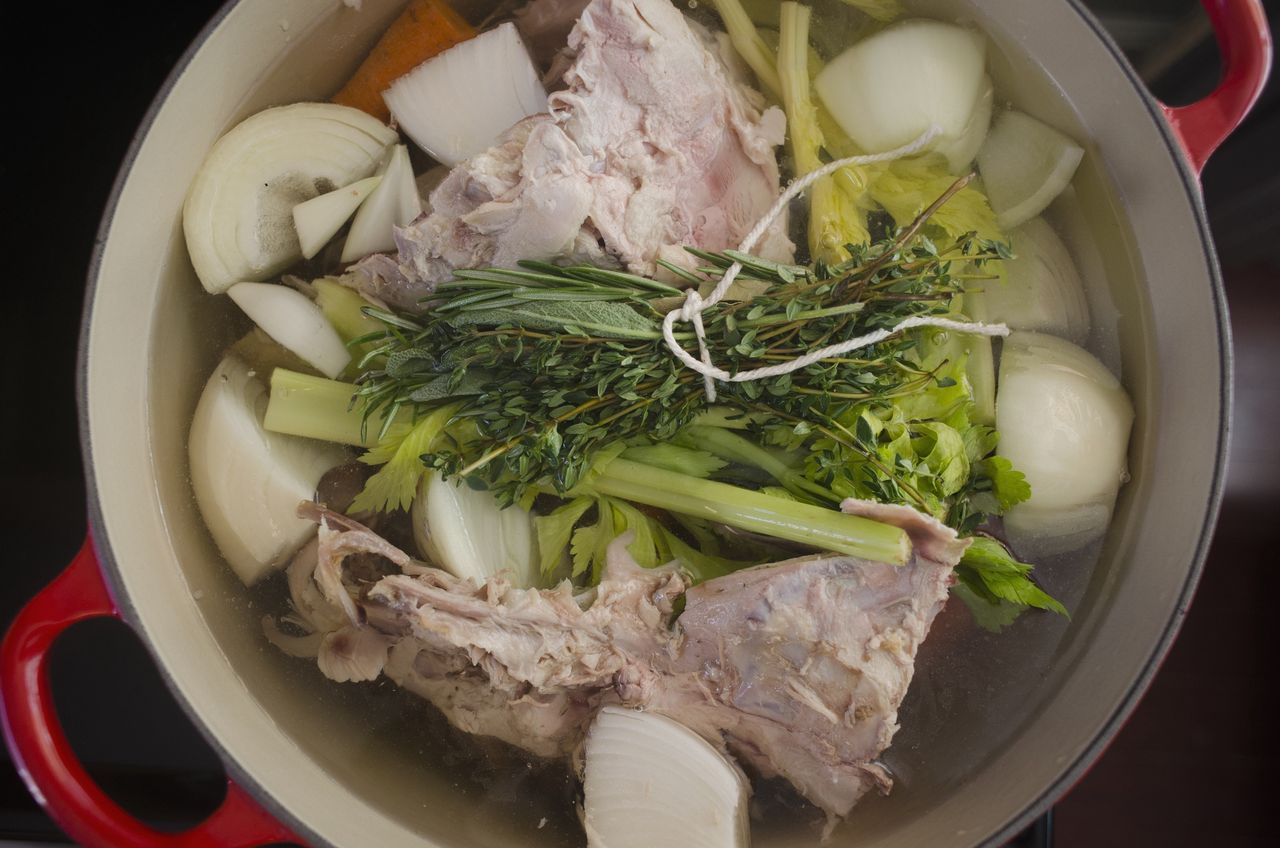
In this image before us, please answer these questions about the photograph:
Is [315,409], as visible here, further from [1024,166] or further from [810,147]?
[1024,166]

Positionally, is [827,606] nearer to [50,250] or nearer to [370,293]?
[370,293]

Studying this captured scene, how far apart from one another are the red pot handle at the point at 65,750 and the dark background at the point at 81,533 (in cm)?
40

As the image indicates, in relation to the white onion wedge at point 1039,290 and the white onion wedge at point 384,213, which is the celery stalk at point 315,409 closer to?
the white onion wedge at point 384,213

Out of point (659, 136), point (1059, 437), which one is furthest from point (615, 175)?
point (1059, 437)

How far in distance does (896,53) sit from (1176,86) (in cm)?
73

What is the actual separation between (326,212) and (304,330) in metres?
0.18

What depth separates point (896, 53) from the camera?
138cm

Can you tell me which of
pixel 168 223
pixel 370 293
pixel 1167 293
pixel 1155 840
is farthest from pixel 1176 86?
pixel 168 223

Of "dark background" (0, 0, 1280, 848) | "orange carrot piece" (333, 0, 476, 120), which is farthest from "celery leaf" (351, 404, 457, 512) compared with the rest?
"dark background" (0, 0, 1280, 848)

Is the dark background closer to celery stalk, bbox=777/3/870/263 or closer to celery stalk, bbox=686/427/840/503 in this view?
celery stalk, bbox=777/3/870/263

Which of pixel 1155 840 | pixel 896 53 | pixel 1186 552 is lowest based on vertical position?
pixel 1155 840

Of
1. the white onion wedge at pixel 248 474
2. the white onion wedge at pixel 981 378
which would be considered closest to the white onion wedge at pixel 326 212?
the white onion wedge at pixel 248 474

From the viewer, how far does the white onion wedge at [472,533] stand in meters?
1.26

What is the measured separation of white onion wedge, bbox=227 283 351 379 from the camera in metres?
1.33
